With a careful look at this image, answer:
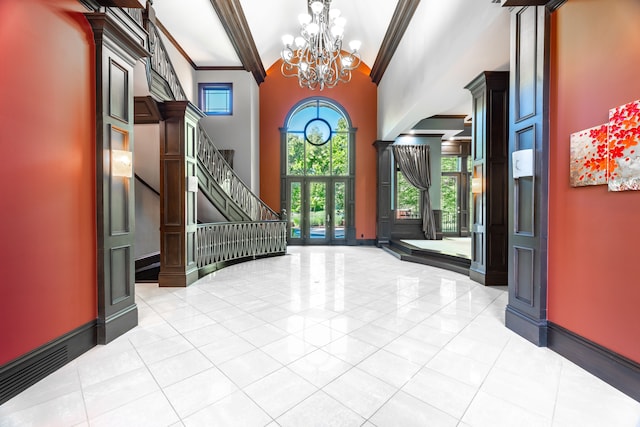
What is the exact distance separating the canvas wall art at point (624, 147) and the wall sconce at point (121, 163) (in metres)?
4.04

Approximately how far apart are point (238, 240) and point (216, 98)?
4.86 metres

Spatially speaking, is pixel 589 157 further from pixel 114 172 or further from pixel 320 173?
pixel 320 173

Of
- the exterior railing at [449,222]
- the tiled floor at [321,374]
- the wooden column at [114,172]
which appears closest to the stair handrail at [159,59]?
the wooden column at [114,172]

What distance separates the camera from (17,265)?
1936 millimetres

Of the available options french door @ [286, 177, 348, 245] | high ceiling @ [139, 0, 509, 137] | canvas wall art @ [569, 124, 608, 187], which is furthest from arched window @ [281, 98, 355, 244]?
canvas wall art @ [569, 124, 608, 187]

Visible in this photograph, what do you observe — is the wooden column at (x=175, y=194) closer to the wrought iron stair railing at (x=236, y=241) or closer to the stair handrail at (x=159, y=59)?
the wrought iron stair railing at (x=236, y=241)

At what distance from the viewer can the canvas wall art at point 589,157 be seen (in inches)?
81.4

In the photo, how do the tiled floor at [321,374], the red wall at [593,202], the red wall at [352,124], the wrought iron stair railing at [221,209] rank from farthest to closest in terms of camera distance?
the red wall at [352,124], the wrought iron stair railing at [221,209], the red wall at [593,202], the tiled floor at [321,374]

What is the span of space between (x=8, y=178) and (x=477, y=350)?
3.72 m

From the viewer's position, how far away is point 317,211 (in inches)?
376

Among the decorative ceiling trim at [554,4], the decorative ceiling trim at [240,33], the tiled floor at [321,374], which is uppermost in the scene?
the decorative ceiling trim at [240,33]

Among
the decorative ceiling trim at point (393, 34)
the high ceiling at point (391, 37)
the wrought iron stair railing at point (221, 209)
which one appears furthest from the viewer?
the decorative ceiling trim at point (393, 34)

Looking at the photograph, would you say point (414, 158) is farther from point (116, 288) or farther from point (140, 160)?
point (116, 288)

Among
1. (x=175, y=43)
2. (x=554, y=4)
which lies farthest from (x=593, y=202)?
(x=175, y=43)
